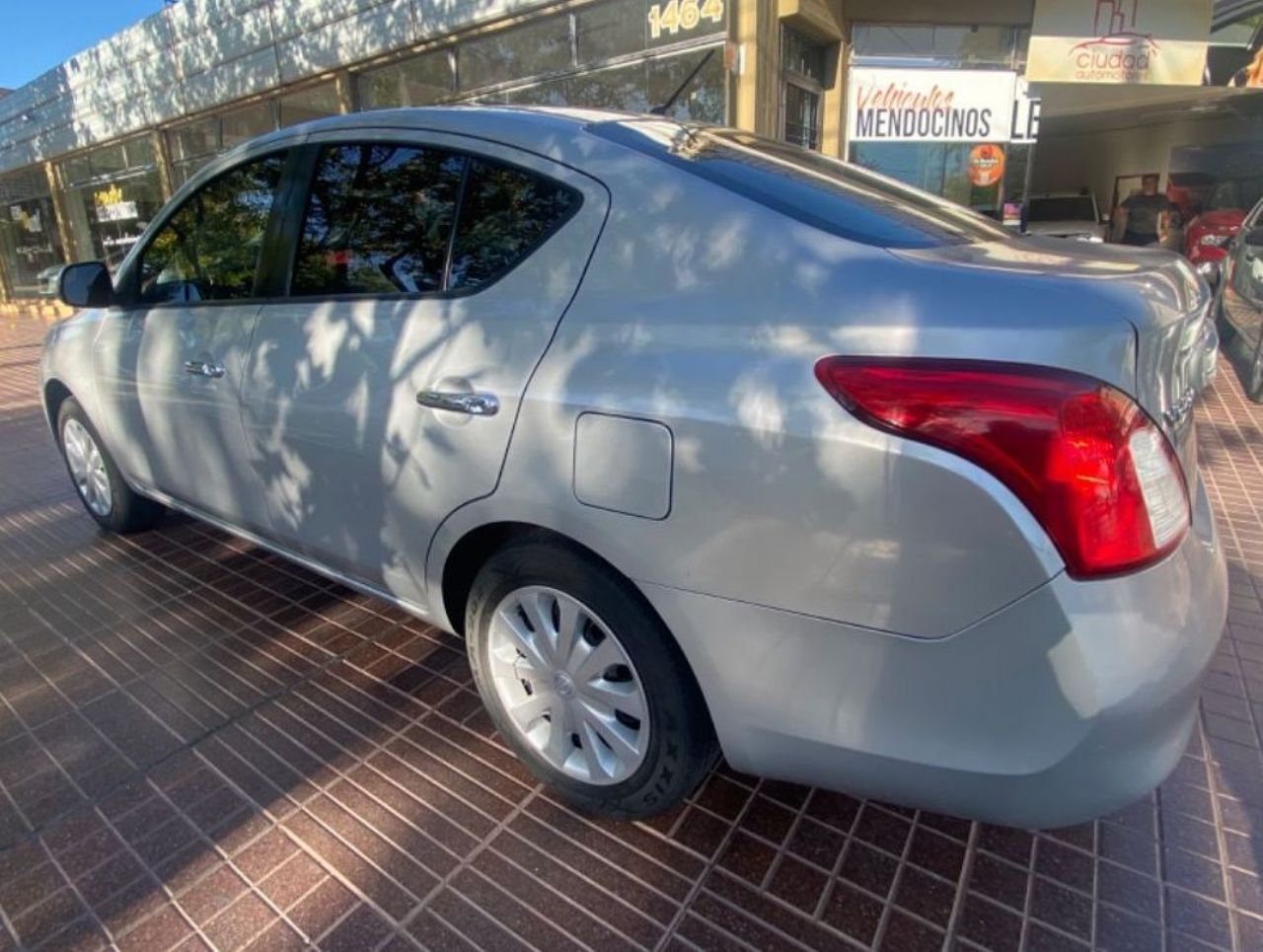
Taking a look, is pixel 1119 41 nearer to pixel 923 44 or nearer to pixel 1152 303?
pixel 923 44

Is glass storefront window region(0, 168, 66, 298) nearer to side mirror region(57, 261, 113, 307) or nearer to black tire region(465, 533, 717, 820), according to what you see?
side mirror region(57, 261, 113, 307)

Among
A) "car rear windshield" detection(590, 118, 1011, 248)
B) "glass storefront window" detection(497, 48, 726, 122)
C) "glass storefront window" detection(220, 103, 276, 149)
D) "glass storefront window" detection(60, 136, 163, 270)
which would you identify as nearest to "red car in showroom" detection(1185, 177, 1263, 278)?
"glass storefront window" detection(497, 48, 726, 122)

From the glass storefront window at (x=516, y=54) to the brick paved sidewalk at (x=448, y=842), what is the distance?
7662 millimetres

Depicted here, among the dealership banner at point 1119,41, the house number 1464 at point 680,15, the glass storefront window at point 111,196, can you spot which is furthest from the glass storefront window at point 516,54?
the glass storefront window at point 111,196

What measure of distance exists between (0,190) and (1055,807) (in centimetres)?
2881

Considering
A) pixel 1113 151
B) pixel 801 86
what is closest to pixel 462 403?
pixel 801 86

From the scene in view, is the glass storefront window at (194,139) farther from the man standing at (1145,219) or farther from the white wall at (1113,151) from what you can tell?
the white wall at (1113,151)

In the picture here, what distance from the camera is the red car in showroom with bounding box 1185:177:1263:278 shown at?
37.1 ft

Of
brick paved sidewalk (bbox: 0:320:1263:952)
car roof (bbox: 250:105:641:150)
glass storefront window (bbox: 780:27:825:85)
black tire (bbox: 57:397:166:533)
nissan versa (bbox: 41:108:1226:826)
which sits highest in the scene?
glass storefront window (bbox: 780:27:825:85)

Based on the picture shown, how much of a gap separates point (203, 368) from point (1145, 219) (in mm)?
16987

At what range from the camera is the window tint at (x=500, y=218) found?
1.95 meters

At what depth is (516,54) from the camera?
895 centimetres

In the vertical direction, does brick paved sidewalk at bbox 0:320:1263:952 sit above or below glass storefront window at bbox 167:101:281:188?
below

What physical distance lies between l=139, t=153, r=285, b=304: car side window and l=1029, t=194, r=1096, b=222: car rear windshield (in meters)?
13.1
